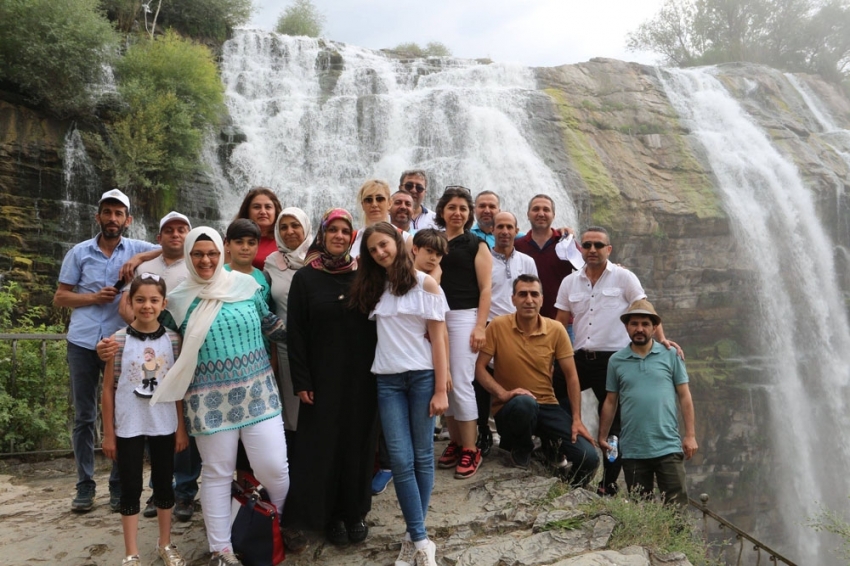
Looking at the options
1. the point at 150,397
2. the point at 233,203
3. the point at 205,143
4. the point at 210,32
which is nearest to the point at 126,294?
the point at 150,397

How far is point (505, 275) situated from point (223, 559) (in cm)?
289

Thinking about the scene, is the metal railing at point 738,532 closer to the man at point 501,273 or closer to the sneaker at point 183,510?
the man at point 501,273

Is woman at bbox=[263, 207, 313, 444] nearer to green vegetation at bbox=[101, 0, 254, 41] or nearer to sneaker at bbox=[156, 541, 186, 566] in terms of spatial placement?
sneaker at bbox=[156, 541, 186, 566]

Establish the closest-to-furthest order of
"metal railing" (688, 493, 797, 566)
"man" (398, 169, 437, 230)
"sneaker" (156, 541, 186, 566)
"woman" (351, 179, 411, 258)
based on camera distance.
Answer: "sneaker" (156, 541, 186, 566)
"woman" (351, 179, 411, 258)
"metal railing" (688, 493, 797, 566)
"man" (398, 169, 437, 230)

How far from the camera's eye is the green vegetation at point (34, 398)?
6.65 meters

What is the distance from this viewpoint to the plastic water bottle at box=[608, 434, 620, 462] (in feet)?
16.0

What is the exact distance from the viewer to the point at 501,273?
4945 mm

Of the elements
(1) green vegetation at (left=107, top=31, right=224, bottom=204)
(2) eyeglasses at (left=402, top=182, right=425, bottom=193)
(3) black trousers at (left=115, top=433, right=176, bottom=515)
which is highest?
(1) green vegetation at (left=107, top=31, right=224, bottom=204)

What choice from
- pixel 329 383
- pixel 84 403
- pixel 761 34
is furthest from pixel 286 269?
pixel 761 34

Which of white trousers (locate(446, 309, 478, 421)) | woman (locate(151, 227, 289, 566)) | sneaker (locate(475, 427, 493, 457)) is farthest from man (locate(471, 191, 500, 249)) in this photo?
woman (locate(151, 227, 289, 566))

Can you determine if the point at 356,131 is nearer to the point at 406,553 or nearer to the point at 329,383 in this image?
the point at 329,383

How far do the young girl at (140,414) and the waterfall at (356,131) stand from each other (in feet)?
37.8

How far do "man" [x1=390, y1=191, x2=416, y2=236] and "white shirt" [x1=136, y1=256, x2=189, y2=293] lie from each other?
5.31 ft

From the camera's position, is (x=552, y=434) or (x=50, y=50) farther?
(x=50, y=50)
